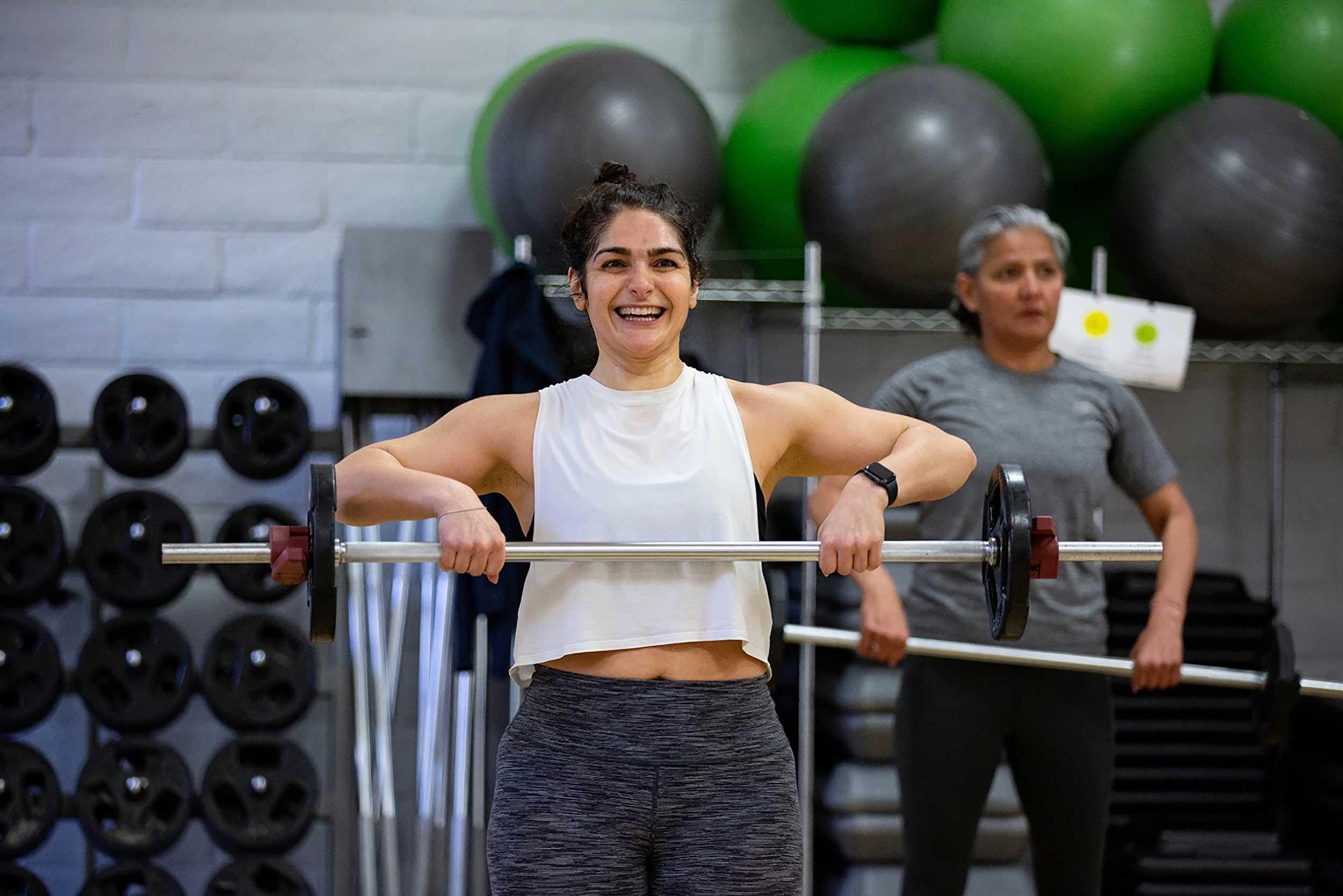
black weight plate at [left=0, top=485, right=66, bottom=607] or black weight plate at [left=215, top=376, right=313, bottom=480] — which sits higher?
black weight plate at [left=215, top=376, right=313, bottom=480]

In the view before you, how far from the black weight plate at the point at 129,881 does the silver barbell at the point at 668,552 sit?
1.65 meters

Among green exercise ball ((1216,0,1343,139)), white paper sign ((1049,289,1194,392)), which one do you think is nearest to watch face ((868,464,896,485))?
white paper sign ((1049,289,1194,392))

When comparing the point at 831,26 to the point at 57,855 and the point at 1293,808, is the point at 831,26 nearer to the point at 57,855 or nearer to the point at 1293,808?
the point at 1293,808

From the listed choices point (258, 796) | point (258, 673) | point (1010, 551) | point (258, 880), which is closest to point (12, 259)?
point (258, 673)

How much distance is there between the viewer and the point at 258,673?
327 centimetres

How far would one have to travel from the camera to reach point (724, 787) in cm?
159

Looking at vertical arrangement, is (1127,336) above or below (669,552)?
above

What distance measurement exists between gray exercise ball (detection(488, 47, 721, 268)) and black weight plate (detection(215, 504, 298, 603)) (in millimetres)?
862

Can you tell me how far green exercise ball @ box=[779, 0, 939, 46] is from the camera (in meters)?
3.62

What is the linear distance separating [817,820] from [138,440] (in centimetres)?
180

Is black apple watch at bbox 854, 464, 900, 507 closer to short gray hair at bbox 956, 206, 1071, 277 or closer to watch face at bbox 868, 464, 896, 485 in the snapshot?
watch face at bbox 868, 464, 896, 485


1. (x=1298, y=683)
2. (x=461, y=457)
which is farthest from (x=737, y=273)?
(x=461, y=457)

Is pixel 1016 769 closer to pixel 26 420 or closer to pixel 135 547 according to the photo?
pixel 135 547

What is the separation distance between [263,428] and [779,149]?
1.36m
